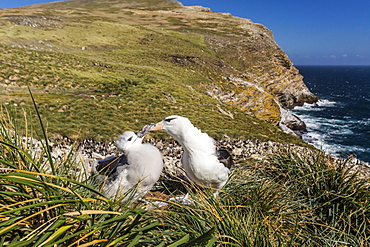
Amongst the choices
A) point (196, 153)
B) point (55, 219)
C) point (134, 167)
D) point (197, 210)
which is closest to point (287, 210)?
point (197, 210)

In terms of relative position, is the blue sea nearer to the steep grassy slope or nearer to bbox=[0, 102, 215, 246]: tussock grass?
the steep grassy slope

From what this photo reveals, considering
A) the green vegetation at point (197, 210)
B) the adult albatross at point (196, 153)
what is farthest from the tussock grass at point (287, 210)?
the adult albatross at point (196, 153)

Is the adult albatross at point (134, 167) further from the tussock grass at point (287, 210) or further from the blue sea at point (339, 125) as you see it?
the blue sea at point (339, 125)

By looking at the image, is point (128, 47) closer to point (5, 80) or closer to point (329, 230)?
point (5, 80)

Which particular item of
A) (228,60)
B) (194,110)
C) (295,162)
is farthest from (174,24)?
(295,162)

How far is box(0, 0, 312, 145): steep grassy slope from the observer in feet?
44.3

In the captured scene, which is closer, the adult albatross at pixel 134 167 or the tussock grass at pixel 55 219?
the tussock grass at pixel 55 219

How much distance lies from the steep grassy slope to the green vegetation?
759 centimetres

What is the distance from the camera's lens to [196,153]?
12.6 feet

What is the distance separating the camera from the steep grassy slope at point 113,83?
531 inches

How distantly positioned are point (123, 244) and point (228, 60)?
51.5 m

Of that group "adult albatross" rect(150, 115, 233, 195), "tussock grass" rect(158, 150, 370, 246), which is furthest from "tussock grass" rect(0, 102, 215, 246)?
"adult albatross" rect(150, 115, 233, 195)

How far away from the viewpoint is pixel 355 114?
150 ft

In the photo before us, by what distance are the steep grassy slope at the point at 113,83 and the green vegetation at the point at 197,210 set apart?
7.59m
